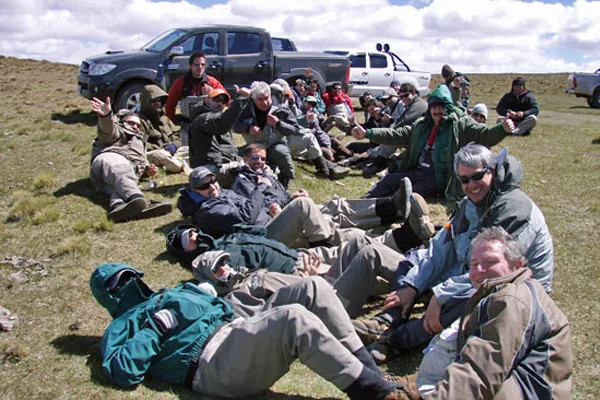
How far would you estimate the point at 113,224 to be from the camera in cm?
661

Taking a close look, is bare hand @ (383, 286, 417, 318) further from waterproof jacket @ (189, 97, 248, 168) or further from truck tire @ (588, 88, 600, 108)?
truck tire @ (588, 88, 600, 108)

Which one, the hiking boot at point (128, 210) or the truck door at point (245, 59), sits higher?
the truck door at point (245, 59)

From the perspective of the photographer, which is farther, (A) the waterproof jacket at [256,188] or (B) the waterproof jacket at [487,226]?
(A) the waterproof jacket at [256,188]

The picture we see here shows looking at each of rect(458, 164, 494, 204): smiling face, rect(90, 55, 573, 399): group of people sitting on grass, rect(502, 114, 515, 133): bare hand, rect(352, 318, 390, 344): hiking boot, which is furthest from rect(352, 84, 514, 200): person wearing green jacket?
rect(352, 318, 390, 344): hiking boot

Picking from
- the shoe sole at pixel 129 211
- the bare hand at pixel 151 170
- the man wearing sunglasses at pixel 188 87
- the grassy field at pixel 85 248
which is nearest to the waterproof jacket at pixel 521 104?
the grassy field at pixel 85 248

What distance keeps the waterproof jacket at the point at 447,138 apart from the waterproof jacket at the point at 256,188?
188cm

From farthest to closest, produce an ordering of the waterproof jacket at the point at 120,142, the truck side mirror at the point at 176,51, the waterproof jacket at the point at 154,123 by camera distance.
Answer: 1. the truck side mirror at the point at 176,51
2. the waterproof jacket at the point at 154,123
3. the waterproof jacket at the point at 120,142

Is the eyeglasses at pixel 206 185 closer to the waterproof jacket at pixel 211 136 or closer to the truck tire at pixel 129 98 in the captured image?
the waterproof jacket at pixel 211 136

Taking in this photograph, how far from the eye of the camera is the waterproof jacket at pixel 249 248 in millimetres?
4676

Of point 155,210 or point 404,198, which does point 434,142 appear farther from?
point 155,210

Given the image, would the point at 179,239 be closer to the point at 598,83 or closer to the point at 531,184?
the point at 531,184

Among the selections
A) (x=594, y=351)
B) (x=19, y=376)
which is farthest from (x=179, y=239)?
(x=594, y=351)

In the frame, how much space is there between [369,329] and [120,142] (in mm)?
5215

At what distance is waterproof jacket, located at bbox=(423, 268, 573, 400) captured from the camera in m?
2.39
